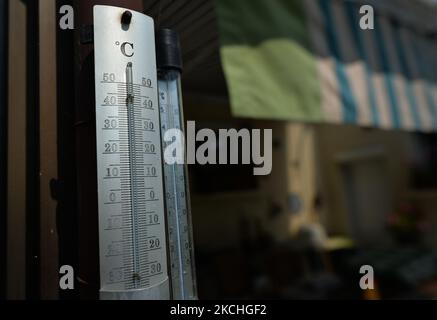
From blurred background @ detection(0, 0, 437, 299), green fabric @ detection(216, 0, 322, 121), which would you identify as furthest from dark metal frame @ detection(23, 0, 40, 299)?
green fabric @ detection(216, 0, 322, 121)

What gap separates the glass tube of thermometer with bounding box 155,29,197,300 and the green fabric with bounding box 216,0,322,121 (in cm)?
62

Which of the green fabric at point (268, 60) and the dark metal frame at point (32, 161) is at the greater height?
the green fabric at point (268, 60)

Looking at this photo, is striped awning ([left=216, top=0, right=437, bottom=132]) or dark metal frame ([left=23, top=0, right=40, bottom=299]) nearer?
dark metal frame ([left=23, top=0, right=40, bottom=299])

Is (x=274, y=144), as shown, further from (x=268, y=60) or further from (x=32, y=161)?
(x=32, y=161)

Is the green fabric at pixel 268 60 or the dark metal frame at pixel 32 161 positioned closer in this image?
the dark metal frame at pixel 32 161

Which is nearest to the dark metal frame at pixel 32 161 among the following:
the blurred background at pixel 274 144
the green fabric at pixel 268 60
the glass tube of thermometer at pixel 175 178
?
the blurred background at pixel 274 144

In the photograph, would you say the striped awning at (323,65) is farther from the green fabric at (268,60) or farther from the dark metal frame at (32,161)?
the dark metal frame at (32,161)

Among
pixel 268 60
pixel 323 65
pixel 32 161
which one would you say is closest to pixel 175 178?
pixel 32 161

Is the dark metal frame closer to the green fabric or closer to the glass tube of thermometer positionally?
the glass tube of thermometer

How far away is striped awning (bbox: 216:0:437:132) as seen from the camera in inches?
55.7

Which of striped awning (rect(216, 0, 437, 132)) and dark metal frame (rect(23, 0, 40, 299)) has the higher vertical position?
striped awning (rect(216, 0, 437, 132))

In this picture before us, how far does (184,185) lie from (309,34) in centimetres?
130

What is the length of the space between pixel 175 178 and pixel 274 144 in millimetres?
1048

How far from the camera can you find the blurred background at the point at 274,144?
677 millimetres
